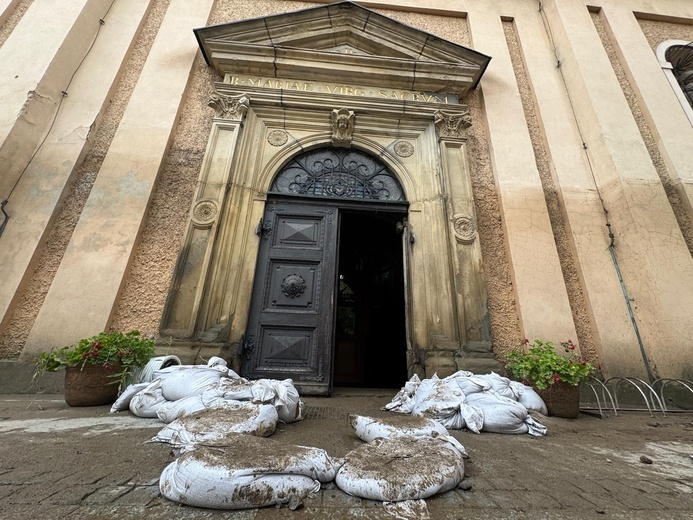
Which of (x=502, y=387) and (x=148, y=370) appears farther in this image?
(x=148, y=370)

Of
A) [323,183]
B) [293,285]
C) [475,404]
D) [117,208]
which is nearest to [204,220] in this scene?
[117,208]

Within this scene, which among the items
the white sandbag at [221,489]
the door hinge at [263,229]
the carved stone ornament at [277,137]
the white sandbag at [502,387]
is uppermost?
the carved stone ornament at [277,137]

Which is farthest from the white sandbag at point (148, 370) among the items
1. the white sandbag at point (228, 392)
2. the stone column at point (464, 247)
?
the stone column at point (464, 247)

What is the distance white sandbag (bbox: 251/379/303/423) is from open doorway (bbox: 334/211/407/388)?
396 centimetres

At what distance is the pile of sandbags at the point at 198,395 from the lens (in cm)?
220

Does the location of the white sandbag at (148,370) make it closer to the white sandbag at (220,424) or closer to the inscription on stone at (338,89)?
the white sandbag at (220,424)

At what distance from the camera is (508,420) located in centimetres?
231

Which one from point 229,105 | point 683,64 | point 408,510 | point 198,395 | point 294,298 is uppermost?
point 683,64

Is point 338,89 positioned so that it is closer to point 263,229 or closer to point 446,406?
Result: point 263,229

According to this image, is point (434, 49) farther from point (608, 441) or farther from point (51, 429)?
point (51, 429)

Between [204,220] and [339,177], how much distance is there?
2.12 metres

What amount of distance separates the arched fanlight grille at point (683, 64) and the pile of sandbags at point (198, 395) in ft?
31.6

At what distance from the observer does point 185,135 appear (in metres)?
4.78

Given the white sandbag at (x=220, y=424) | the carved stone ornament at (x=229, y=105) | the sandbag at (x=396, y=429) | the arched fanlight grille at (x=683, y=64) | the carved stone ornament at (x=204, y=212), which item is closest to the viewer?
the white sandbag at (x=220, y=424)
